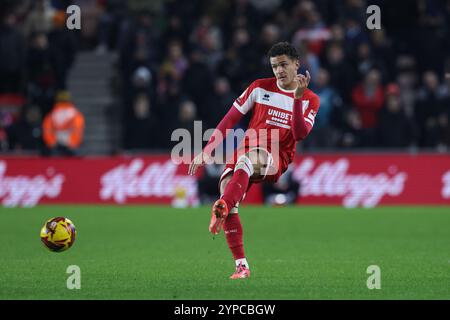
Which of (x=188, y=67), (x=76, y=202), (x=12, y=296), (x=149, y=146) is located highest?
(x=188, y=67)

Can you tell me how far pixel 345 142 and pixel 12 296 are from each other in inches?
528

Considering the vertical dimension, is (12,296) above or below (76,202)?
below

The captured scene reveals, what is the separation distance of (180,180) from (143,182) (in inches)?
31.8

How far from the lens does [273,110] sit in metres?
10.1

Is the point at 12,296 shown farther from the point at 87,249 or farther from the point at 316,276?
the point at 87,249

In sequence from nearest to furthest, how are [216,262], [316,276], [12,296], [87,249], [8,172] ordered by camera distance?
[12,296], [316,276], [216,262], [87,249], [8,172]

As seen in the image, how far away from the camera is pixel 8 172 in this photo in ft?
68.6

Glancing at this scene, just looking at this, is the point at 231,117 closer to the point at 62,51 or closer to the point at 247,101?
the point at 247,101

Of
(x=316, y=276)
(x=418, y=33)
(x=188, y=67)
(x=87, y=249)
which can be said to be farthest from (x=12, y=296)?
(x=418, y=33)

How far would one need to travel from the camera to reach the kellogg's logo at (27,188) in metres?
21.0

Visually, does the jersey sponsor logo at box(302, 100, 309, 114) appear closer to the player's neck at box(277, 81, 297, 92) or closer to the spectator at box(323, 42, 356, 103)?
the player's neck at box(277, 81, 297, 92)

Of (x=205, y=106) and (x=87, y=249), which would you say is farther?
(x=205, y=106)

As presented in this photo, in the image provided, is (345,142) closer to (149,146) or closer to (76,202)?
(149,146)

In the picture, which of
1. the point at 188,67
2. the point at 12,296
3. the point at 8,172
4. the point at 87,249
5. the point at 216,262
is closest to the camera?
the point at 12,296
